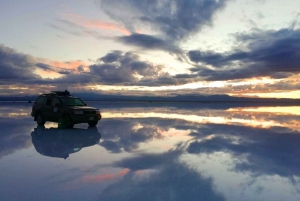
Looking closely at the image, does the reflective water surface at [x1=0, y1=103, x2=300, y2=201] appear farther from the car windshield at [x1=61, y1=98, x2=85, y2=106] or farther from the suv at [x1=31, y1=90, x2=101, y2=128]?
the car windshield at [x1=61, y1=98, x2=85, y2=106]

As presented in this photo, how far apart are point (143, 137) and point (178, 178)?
6.78m

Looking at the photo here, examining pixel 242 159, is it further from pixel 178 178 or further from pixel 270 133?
pixel 270 133

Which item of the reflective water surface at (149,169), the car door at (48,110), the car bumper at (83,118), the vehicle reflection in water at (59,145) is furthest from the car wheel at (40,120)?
the reflective water surface at (149,169)

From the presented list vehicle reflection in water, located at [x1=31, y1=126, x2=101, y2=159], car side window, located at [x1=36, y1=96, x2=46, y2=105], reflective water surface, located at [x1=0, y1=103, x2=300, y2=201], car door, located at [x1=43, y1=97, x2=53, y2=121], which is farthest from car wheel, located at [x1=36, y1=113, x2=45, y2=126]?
reflective water surface, located at [x1=0, y1=103, x2=300, y2=201]

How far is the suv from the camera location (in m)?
17.3

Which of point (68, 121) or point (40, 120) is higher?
point (68, 121)

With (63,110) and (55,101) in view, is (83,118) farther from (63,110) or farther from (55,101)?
(55,101)

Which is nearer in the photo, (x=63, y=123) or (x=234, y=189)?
(x=234, y=189)

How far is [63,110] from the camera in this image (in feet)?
57.3

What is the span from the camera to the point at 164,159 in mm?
8953

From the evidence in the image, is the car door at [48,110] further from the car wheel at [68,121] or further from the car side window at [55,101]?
the car wheel at [68,121]

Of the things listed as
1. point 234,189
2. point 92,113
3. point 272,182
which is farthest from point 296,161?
point 92,113

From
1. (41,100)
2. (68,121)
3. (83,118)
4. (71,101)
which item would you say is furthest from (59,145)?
(41,100)

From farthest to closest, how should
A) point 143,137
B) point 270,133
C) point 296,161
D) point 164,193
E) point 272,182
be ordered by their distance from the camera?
point 270,133, point 143,137, point 296,161, point 272,182, point 164,193
